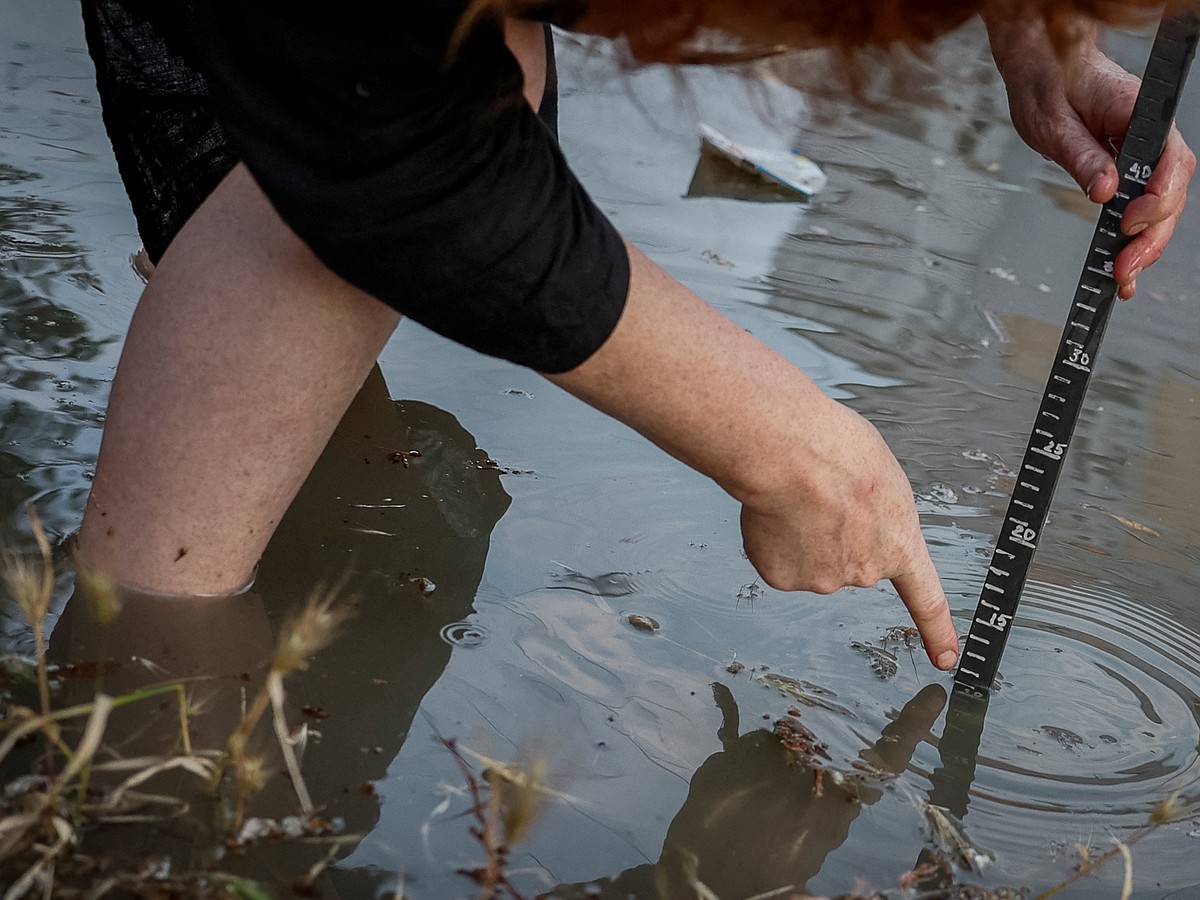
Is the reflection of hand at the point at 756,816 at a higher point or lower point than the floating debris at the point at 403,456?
higher

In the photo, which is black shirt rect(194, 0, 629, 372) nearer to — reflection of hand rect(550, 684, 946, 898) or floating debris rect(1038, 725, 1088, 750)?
reflection of hand rect(550, 684, 946, 898)

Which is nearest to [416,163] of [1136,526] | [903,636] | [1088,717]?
[903,636]

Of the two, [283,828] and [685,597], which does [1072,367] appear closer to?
[685,597]

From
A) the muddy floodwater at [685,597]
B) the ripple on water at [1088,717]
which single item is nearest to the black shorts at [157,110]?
the muddy floodwater at [685,597]

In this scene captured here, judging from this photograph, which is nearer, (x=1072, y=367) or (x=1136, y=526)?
(x=1072, y=367)

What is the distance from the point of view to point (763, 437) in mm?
1285

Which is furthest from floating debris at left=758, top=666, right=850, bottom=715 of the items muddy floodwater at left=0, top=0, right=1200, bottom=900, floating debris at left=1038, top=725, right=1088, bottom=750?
floating debris at left=1038, top=725, right=1088, bottom=750

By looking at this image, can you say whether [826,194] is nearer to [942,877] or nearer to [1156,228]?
[1156,228]

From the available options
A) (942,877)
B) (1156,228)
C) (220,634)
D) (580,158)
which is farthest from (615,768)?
(580,158)

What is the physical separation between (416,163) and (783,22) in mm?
319

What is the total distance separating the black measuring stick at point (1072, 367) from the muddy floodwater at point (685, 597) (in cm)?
7

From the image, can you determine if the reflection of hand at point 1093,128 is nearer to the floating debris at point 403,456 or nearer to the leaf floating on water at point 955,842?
the leaf floating on water at point 955,842

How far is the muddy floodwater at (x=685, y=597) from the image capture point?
50.0 inches

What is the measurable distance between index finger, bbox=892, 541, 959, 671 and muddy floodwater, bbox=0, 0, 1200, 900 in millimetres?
74
